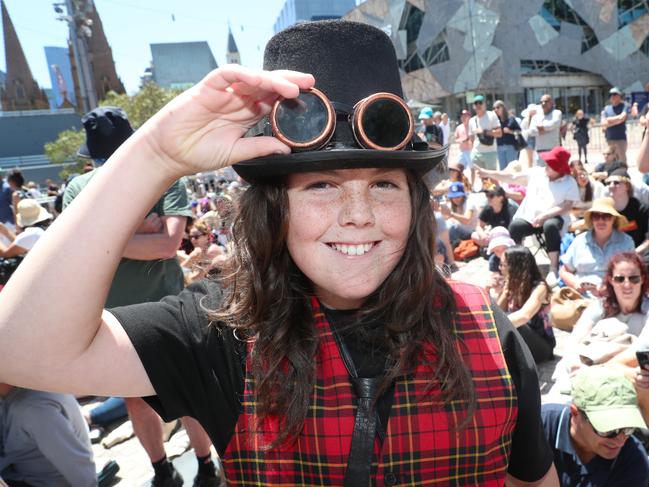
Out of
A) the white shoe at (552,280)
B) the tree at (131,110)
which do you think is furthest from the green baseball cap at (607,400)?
the tree at (131,110)

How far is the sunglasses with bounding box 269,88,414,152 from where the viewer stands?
1131 mm

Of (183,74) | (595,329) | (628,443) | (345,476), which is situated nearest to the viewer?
(345,476)

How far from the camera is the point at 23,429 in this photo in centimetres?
271

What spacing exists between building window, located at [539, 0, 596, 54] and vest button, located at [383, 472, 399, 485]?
40969 mm

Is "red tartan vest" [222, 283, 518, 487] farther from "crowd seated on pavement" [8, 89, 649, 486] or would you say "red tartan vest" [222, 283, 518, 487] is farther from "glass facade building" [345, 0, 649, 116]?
"glass facade building" [345, 0, 649, 116]

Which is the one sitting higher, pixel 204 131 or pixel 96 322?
pixel 204 131

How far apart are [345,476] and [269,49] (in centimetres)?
108

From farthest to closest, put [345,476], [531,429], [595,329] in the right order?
[595,329] < [531,429] < [345,476]

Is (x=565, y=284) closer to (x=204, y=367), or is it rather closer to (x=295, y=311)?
(x=295, y=311)

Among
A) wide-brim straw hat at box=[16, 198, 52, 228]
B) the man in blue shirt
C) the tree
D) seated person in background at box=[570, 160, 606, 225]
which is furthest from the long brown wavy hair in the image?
the tree

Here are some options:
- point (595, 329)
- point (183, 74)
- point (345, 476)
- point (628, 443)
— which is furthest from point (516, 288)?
point (183, 74)

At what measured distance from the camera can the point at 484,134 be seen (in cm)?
1048

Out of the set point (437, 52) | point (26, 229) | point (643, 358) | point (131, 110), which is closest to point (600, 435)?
point (643, 358)

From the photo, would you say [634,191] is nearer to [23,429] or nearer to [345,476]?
[345,476]
